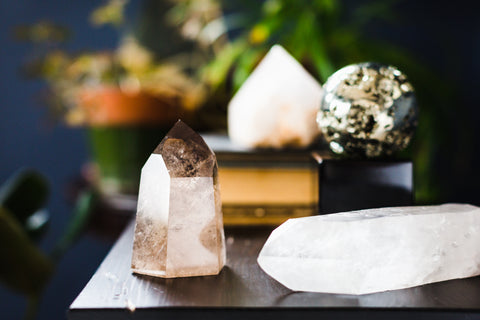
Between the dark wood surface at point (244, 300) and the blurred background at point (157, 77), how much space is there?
0.28 meters

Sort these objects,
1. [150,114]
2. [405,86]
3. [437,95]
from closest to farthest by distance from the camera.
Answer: [405,86]
[150,114]
[437,95]

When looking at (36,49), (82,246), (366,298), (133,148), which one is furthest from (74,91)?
(366,298)

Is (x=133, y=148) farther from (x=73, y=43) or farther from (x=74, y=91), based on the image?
(x=73, y=43)

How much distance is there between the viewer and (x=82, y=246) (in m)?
1.24

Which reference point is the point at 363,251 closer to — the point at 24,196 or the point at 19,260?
the point at 19,260

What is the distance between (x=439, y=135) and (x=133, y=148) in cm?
63

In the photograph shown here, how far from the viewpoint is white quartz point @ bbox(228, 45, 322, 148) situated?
44 cm

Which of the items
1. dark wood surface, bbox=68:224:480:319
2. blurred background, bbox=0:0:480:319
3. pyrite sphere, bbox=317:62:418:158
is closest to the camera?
dark wood surface, bbox=68:224:480:319

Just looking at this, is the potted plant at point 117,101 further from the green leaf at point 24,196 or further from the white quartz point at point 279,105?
the white quartz point at point 279,105

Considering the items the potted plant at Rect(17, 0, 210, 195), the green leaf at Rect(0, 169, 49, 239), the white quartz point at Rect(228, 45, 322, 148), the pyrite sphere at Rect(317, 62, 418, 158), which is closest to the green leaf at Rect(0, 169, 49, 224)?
the green leaf at Rect(0, 169, 49, 239)

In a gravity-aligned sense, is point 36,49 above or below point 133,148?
above

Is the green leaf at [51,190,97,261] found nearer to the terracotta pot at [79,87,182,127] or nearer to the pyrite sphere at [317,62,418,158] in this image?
the terracotta pot at [79,87,182,127]

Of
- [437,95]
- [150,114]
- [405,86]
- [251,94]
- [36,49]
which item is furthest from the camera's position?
Result: [36,49]

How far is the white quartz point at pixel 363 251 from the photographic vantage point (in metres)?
0.26
